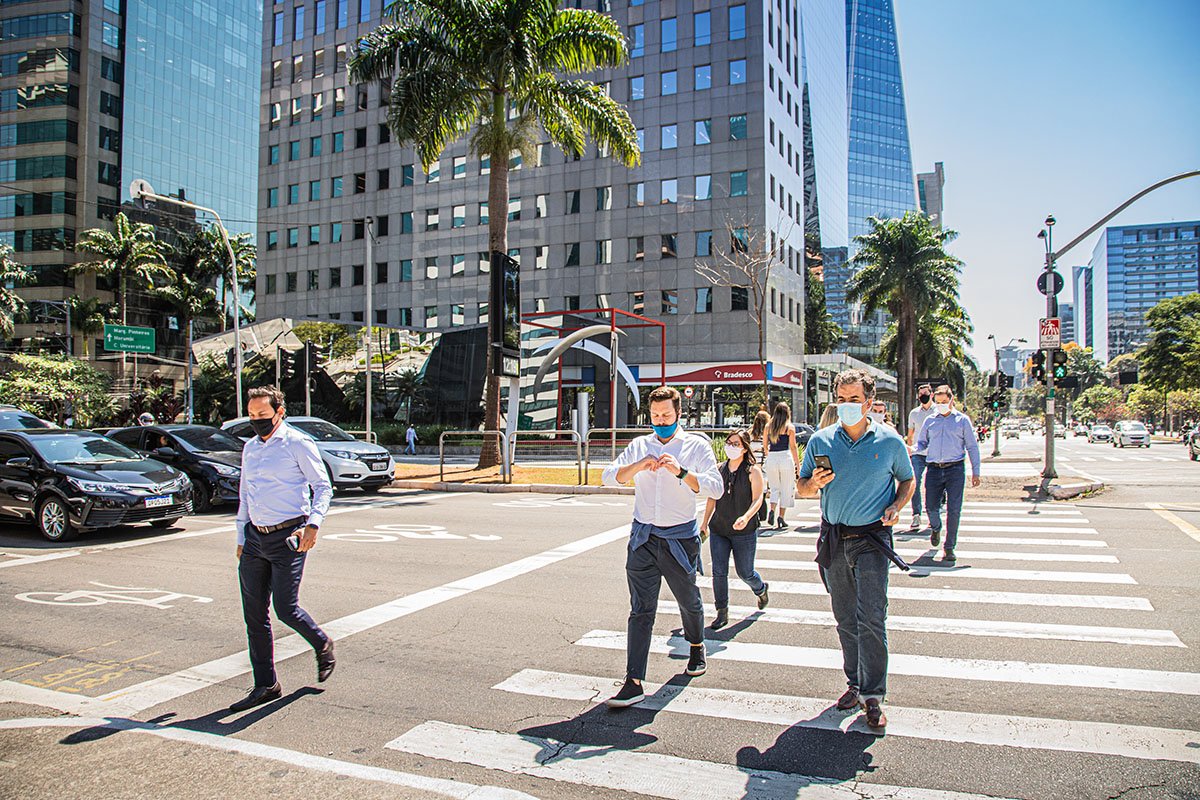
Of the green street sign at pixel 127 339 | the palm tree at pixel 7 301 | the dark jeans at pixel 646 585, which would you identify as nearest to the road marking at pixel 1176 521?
the dark jeans at pixel 646 585

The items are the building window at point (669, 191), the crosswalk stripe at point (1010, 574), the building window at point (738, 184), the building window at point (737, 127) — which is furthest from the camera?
the building window at point (669, 191)

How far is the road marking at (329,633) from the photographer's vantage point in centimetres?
501

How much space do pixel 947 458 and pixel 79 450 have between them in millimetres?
12709

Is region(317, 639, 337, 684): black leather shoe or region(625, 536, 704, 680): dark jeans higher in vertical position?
Result: region(625, 536, 704, 680): dark jeans

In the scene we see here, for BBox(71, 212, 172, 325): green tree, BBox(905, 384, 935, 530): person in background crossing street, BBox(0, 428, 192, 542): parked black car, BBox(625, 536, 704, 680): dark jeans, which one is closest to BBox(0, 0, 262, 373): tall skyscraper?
BBox(71, 212, 172, 325): green tree

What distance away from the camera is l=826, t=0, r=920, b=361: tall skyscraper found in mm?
119562

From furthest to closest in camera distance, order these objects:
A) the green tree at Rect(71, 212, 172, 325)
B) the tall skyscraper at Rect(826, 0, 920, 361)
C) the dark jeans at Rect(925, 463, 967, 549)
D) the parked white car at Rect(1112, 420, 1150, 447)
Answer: the tall skyscraper at Rect(826, 0, 920, 361) → the green tree at Rect(71, 212, 172, 325) → the parked white car at Rect(1112, 420, 1150, 447) → the dark jeans at Rect(925, 463, 967, 549)

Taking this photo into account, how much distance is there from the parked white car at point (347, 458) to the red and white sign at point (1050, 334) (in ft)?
51.8

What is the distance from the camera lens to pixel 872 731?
4.27 m

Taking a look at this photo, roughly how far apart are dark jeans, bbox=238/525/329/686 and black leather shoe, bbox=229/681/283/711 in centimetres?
4

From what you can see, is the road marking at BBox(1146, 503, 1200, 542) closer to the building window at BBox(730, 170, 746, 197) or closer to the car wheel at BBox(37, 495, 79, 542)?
the car wheel at BBox(37, 495, 79, 542)

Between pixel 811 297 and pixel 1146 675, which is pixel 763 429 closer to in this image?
pixel 1146 675

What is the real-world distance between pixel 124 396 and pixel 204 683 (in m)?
46.0

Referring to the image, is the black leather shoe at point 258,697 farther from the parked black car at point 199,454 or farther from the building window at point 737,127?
the building window at point 737,127
